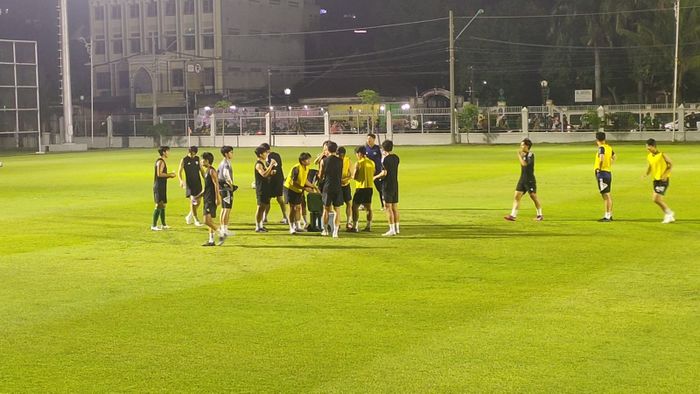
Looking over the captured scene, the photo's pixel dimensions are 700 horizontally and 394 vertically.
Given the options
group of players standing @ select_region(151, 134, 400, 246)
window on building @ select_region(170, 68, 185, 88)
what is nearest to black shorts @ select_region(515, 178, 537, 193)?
group of players standing @ select_region(151, 134, 400, 246)

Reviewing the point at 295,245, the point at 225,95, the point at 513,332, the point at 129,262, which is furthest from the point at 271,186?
the point at 225,95

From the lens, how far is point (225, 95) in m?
101

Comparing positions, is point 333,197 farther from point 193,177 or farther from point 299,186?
point 193,177

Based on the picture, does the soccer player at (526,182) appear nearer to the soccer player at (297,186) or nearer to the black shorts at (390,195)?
the black shorts at (390,195)

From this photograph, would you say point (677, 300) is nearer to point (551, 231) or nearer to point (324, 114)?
point (551, 231)

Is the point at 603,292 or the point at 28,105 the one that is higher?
the point at 28,105

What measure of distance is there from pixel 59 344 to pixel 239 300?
283cm

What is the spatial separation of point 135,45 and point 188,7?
26.6 ft

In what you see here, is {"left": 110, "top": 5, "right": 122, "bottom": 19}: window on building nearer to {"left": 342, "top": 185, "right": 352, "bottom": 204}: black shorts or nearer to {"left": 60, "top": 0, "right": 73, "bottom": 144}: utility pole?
{"left": 60, "top": 0, "right": 73, "bottom": 144}: utility pole

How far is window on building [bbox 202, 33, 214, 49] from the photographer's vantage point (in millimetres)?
104062

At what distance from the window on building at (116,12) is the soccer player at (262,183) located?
95518mm

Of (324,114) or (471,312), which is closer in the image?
(471,312)

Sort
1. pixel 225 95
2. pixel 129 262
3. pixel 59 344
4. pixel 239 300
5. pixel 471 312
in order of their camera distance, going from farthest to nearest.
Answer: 1. pixel 225 95
2. pixel 129 262
3. pixel 239 300
4. pixel 471 312
5. pixel 59 344

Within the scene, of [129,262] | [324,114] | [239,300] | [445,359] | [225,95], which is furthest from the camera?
[225,95]
